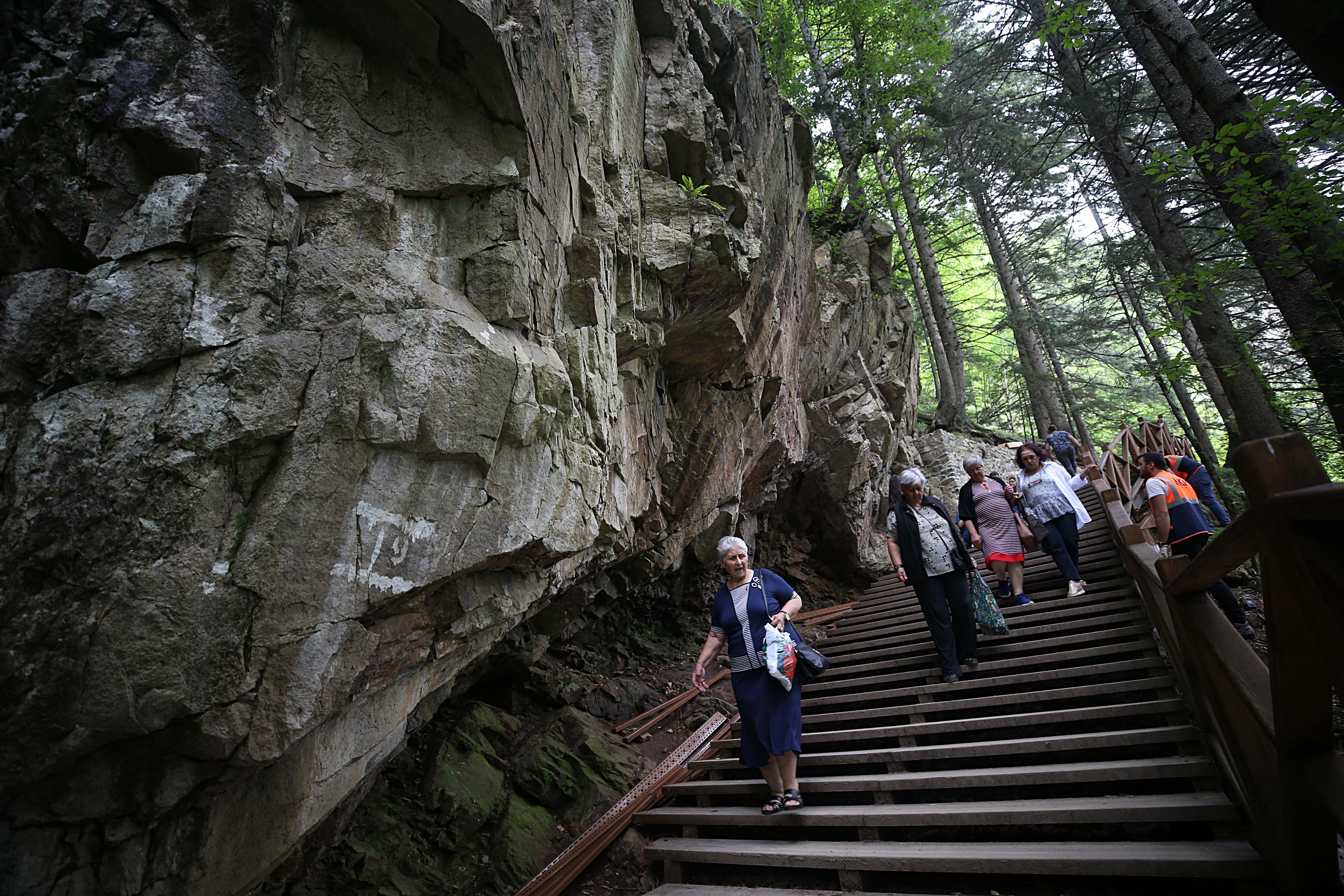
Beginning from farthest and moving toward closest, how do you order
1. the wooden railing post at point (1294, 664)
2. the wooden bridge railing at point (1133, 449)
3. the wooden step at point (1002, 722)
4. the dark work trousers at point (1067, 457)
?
the wooden bridge railing at point (1133, 449) < the dark work trousers at point (1067, 457) < the wooden step at point (1002, 722) < the wooden railing post at point (1294, 664)

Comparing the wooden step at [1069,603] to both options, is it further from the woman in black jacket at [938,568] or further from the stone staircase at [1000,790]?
the woman in black jacket at [938,568]

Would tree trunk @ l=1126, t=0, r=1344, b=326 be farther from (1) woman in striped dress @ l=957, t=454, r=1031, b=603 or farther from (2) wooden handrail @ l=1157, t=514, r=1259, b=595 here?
(2) wooden handrail @ l=1157, t=514, r=1259, b=595

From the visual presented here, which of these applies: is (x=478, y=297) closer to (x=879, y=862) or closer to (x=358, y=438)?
(x=358, y=438)

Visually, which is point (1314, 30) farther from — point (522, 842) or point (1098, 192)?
point (1098, 192)

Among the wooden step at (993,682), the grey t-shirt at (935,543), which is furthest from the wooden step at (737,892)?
the grey t-shirt at (935,543)

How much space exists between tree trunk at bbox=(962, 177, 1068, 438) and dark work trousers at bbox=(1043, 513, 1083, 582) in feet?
29.9

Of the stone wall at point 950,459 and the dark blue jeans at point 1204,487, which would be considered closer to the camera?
the dark blue jeans at point 1204,487

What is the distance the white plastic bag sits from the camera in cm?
407

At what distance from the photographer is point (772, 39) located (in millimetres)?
13156

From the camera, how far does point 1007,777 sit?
3.98 meters

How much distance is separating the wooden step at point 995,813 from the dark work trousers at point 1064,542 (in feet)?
11.0

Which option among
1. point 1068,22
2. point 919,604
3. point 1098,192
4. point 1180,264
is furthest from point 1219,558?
point 1098,192

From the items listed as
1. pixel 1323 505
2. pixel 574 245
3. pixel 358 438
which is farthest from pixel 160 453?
pixel 1323 505

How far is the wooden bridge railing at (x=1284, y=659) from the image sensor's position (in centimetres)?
172
